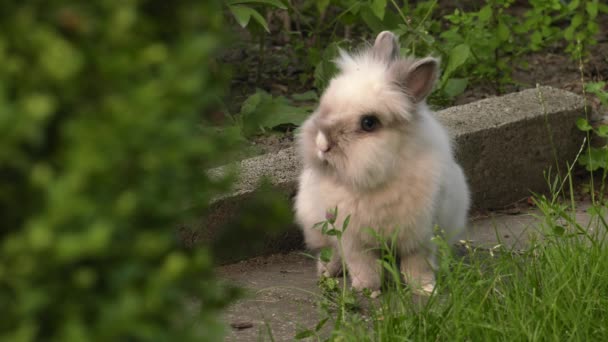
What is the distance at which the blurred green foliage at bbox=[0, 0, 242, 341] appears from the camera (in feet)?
4.58

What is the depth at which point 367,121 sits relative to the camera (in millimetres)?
3691

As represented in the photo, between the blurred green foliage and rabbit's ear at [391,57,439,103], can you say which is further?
rabbit's ear at [391,57,439,103]

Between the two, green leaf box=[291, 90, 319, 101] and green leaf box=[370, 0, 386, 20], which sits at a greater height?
green leaf box=[370, 0, 386, 20]

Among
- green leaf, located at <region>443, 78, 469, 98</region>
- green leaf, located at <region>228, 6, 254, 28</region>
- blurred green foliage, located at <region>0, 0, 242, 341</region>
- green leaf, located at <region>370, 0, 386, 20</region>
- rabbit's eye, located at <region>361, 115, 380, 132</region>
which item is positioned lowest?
green leaf, located at <region>443, 78, 469, 98</region>

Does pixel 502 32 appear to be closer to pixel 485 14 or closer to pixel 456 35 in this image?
pixel 485 14

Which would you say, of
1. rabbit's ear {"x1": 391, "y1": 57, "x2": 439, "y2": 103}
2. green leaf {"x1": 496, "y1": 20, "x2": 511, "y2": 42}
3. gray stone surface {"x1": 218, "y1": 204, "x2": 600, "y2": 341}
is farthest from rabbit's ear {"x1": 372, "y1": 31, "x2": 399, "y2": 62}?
green leaf {"x1": 496, "y1": 20, "x2": 511, "y2": 42}

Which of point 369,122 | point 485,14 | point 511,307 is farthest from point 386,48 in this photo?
point 485,14

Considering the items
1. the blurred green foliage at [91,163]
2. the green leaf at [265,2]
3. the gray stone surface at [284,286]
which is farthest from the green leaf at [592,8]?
the blurred green foliage at [91,163]

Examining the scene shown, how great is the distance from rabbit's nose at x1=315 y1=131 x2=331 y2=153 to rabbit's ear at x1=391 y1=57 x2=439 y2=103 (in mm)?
404

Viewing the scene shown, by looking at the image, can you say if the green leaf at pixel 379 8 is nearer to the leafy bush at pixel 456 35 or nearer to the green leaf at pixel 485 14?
the leafy bush at pixel 456 35

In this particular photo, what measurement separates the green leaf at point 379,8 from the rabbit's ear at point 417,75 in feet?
4.71

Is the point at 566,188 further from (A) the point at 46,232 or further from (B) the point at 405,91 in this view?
(A) the point at 46,232

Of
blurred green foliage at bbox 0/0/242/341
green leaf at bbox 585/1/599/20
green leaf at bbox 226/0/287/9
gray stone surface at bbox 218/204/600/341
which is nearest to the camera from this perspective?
blurred green foliage at bbox 0/0/242/341

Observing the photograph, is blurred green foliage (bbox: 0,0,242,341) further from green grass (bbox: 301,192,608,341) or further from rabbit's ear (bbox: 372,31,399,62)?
rabbit's ear (bbox: 372,31,399,62)
